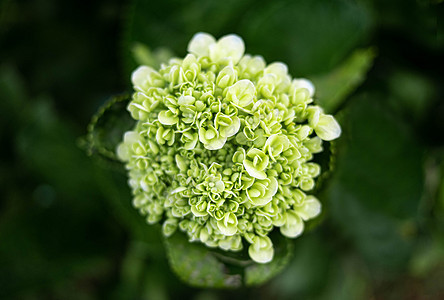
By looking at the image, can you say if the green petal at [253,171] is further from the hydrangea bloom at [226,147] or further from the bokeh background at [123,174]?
the bokeh background at [123,174]

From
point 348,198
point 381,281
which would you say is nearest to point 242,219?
point 348,198

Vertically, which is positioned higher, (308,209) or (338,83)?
(338,83)

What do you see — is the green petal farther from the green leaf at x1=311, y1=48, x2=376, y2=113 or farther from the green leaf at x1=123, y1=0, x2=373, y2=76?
the green leaf at x1=123, y1=0, x2=373, y2=76

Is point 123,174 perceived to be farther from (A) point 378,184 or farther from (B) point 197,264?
(A) point 378,184

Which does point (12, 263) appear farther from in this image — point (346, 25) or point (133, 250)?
point (346, 25)

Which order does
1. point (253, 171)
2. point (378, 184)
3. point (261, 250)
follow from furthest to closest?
1. point (378, 184)
2. point (261, 250)
3. point (253, 171)

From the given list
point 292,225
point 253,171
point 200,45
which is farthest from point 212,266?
point 200,45

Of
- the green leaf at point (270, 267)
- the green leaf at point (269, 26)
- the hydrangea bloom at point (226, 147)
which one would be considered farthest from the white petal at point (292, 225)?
the green leaf at point (269, 26)
